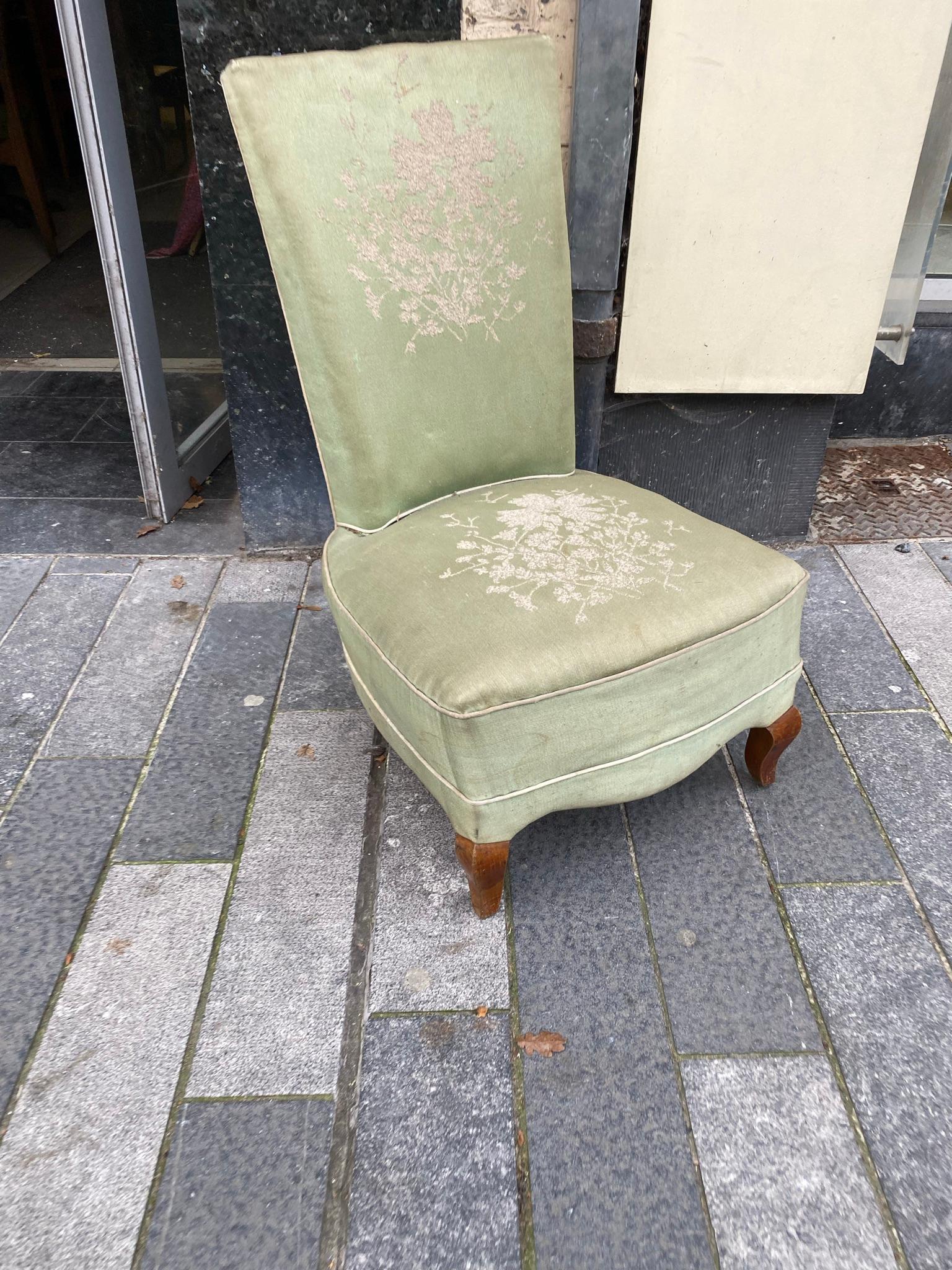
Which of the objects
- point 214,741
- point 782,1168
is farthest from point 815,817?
point 214,741

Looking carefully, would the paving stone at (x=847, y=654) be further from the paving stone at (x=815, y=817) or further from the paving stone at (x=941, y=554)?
the paving stone at (x=941, y=554)

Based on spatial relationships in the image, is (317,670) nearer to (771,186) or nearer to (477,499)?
(477,499)

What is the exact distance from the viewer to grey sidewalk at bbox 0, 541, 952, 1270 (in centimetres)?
123

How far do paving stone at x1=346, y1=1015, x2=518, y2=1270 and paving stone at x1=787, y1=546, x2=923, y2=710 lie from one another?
47.6 inches

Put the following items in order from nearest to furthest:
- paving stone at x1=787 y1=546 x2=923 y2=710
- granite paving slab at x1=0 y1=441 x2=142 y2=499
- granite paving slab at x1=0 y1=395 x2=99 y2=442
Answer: paving stone at x1=787 y1=546 x2=923 y2=710
granite paving slab at x1=0 y1=441 x2=142 y2=499
granite paving slab at x1=0 y1=395 x2=99 y2=442

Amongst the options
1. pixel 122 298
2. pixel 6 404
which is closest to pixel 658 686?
pixel 122 298

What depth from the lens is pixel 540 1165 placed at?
50.5 inches

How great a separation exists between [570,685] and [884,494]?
81.7 inches

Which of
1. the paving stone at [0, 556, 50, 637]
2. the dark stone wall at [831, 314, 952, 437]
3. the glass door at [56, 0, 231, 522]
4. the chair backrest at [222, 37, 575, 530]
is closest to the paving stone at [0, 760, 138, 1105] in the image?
the paving stone at [0, 556, 50, 637]

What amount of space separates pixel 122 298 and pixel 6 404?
1342 millimetres

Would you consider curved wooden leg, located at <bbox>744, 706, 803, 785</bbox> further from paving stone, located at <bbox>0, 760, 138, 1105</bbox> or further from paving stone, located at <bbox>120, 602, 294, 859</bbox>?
paving stone, located at <bbox>0, 760, 138, 1105</bbox>

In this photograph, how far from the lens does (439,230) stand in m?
1.68

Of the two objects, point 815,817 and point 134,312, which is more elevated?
point 134,312

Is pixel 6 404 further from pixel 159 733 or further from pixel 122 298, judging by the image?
pixel 159 733
